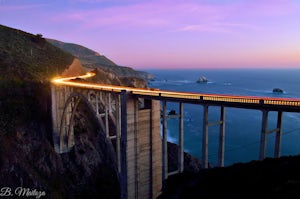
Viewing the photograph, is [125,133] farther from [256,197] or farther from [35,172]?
[35,172]

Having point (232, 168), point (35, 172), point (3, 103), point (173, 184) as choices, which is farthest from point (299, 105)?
point (3, 103)

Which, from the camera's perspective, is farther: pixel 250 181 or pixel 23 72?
pixel 23 72

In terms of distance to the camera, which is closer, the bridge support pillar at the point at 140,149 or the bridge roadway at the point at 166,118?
the bridge roadway at the point at 166,118

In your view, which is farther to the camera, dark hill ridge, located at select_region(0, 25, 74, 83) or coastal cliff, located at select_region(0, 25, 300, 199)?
dark hill ridge, located at select_region(0, 25, 74, 83)

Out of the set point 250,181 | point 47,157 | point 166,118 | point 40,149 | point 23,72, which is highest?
point 23,72

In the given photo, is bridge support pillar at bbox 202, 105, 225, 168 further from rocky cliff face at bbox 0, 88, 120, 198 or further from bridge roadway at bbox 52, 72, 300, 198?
rocky cliff face at bbox 0, 88, 120, 198

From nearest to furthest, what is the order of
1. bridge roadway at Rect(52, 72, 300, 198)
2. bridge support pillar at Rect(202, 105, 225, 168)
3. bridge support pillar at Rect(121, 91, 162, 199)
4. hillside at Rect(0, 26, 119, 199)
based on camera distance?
bridge roadway at Rect(52, 72, 300, 198) → bridge support pillar at Rect(202, 105, 225, 168) → bridge support pillar at Rect(121, 91, 162, 199) → hillside at Rect(0, 26, 119, 199)

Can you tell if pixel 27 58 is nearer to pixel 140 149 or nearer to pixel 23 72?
pixel 23 72

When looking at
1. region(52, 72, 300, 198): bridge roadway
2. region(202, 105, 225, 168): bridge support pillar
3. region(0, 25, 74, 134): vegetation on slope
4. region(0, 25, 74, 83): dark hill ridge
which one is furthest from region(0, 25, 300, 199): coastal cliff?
region(52, 72, 300, 198): bridge roadway

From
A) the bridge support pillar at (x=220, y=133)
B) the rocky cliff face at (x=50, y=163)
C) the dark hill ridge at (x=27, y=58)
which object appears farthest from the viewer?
the dark hill ridge at (x=27, y=58)

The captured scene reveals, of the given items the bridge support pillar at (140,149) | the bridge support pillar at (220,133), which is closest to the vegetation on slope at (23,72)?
the bridge support pillar at (140,149)

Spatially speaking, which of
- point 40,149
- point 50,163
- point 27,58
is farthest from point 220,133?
point 27,58

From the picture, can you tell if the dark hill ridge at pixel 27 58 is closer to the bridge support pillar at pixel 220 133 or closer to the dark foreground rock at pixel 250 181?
the bridge support pillar at pixel 220 133
